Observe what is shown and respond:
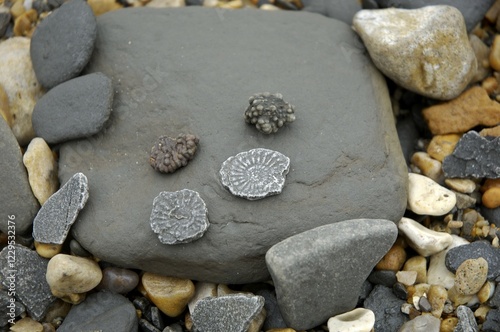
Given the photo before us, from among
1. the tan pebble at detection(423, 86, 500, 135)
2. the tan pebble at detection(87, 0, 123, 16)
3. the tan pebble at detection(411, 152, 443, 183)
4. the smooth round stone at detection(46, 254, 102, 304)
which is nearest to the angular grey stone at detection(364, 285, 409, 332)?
the tan pebble at detection(411, 152, 443, 183)

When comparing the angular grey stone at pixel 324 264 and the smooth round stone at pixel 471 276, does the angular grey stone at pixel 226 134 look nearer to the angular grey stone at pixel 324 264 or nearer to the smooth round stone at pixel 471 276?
the angular grey stone at pixel 324 264

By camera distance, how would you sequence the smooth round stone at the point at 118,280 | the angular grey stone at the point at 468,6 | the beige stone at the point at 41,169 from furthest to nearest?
the angular grey stone at the point at 468,6 → the beige stone at the point at 41,169 → the smooth round stone at the point at 118,280

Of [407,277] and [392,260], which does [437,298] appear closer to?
[407,277]

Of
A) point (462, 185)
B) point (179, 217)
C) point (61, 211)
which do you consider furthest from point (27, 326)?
point (462, 185)

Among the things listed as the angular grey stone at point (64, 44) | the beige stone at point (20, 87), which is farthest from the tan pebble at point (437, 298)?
the beige stone at point (20, 87)

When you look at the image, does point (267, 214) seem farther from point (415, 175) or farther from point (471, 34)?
point (471, 34)

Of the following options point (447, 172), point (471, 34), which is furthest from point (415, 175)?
point (471, 34)
